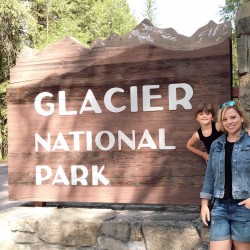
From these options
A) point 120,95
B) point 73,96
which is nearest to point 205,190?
point 120,95

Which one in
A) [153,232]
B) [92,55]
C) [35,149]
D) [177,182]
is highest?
[92,55]

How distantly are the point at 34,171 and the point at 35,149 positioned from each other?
21 cm

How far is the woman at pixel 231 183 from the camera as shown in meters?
2.41

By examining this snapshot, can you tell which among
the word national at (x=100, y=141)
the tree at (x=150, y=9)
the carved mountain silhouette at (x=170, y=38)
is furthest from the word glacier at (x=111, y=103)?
the tree at (x=150, y=9)

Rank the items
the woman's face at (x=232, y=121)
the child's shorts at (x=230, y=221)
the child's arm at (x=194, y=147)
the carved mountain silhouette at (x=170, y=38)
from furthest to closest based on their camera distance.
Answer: the carved mountain silhouette at (x=170, y=38), the child's arm at (x=194, y=147), the woman's face at (x=232, y=121), the child's shorts at (x=230, y=221)

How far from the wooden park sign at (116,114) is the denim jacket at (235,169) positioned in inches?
26.9

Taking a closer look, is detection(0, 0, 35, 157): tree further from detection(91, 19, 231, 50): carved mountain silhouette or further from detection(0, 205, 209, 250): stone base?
detection(0, 205, 209, 250): stone base

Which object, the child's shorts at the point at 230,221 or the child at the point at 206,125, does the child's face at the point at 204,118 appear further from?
the child's shorts at the point at 230,221

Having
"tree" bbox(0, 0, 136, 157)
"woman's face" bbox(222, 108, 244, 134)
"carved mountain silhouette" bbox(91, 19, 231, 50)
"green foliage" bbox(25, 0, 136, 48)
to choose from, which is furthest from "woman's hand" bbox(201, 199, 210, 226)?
"green foliage" bbox(25, 0, 136, 48)

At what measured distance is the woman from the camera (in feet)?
7.89

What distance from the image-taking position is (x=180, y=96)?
11.0ft

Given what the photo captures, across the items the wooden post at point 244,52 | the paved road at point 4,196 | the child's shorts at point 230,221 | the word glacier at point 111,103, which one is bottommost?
the paved road at point 4,196

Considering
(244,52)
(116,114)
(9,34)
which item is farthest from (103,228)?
(9,34)

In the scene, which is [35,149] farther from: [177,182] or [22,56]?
[177,182]
